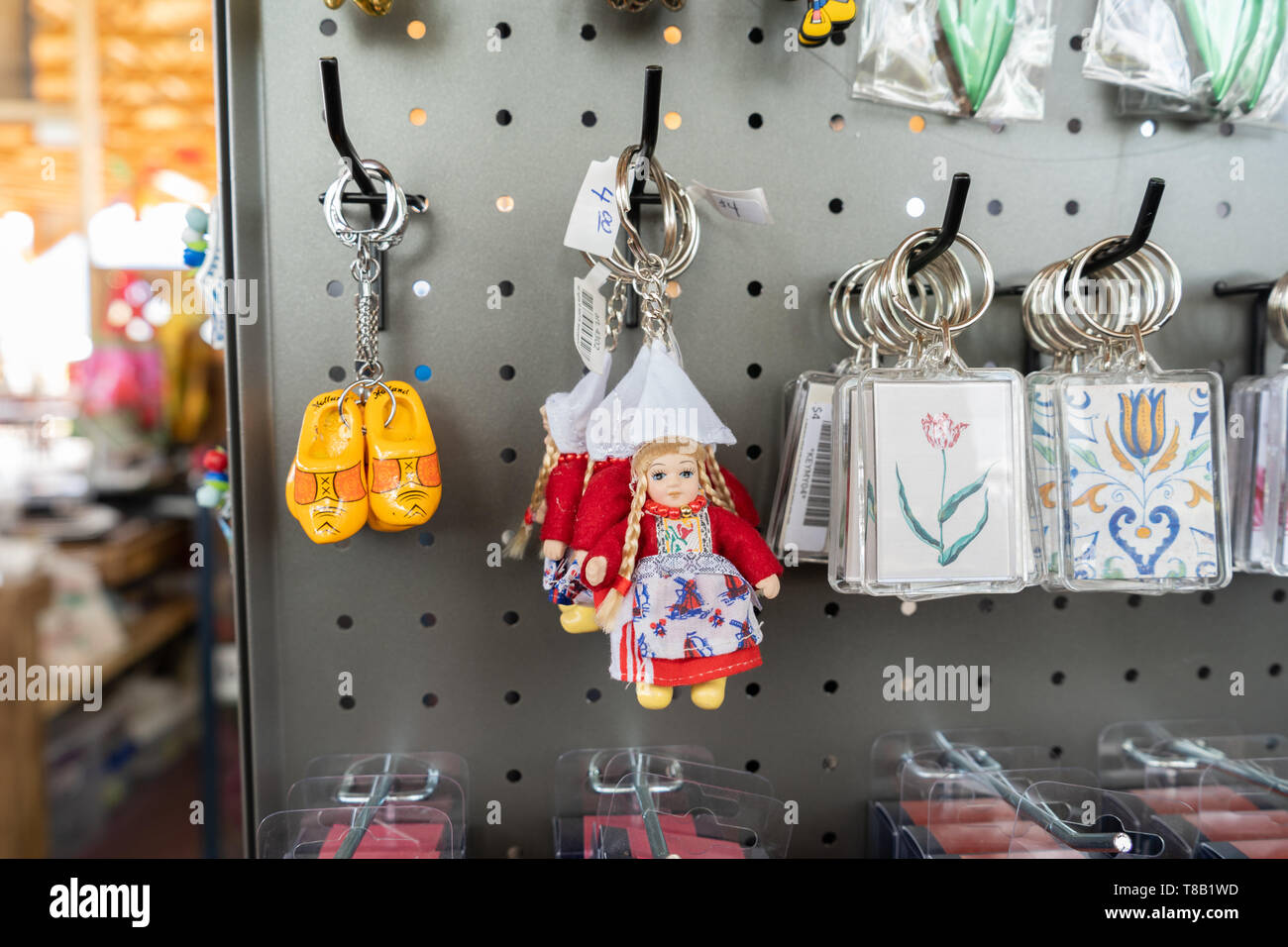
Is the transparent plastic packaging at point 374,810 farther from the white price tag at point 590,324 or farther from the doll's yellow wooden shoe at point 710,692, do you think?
the white price tag at point 590,324

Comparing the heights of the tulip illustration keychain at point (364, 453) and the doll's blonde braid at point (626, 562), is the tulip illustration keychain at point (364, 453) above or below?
above

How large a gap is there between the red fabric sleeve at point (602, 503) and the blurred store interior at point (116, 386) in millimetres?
1310

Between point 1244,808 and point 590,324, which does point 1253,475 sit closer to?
point 1244,808

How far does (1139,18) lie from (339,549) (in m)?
0.95

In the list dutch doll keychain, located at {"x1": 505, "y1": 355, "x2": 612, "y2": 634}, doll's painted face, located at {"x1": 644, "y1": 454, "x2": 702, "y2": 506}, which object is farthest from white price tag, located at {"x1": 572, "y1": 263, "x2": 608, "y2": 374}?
doll's painted face, located at {"x1": 644, "y1": 454, "x2": 702, "y2": 506}

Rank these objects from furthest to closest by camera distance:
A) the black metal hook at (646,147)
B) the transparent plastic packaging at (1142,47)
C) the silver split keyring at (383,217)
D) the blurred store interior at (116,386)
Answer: the blurred store interior at (116,386)
the transparent plastic packaging at (1142,47)
the silver split keyring at (383,217)
the black metal hook at (646,147)

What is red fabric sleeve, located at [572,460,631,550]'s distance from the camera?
25.0 inches

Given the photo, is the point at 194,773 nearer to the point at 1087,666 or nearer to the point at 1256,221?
the point at 1087,666

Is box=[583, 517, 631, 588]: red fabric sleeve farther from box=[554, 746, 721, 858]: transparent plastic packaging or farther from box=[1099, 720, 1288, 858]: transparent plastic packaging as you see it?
box=[1099, 720, 1288, 858]: transparent plastic packaging

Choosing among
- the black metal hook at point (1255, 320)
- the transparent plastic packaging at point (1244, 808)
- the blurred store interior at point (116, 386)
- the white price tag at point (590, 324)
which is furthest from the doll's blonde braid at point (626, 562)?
the blurred store interior at point (116, 386)

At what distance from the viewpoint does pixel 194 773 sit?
6.45 feet

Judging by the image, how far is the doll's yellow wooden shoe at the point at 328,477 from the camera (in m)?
0.65

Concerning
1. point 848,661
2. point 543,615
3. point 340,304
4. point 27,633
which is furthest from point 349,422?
point 27,633

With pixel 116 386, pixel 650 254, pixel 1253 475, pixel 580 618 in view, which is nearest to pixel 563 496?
pixel 580 618
